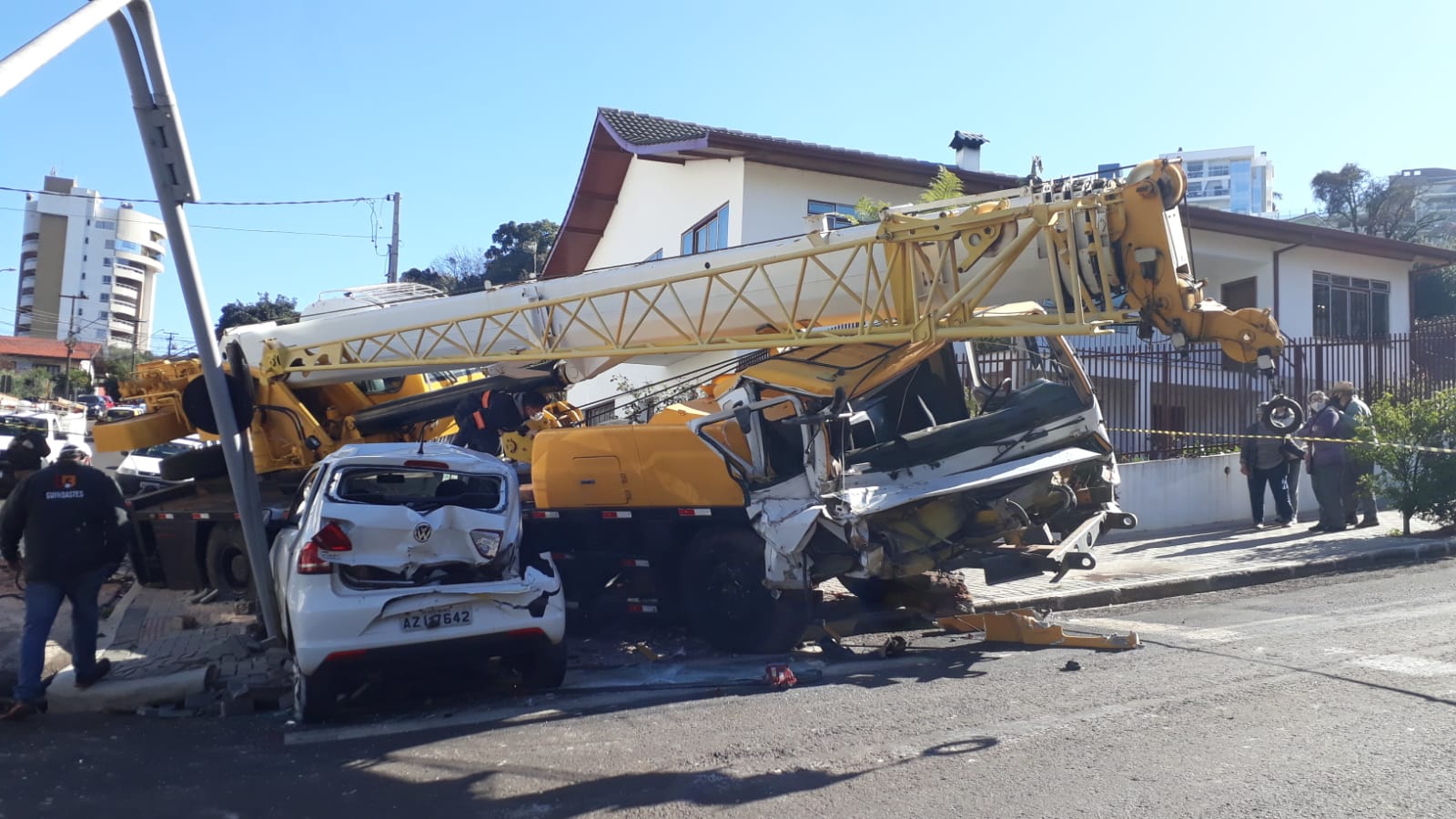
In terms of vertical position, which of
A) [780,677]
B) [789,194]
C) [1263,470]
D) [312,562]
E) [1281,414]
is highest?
[789,194]

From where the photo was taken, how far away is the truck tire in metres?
11.2

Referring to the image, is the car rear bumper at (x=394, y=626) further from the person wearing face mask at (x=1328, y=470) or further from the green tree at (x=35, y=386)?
the green tree at (x=35, y=386)

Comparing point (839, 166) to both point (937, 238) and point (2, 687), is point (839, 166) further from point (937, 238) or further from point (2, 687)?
point (2, 687)

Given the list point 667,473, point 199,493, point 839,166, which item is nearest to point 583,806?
point 667,473

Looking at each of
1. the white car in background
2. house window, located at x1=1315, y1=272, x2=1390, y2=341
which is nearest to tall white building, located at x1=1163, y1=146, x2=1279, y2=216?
house window, located at x1=1315, y1=272, x2=1390, y2=341

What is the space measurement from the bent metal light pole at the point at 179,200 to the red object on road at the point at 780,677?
396 centimetres

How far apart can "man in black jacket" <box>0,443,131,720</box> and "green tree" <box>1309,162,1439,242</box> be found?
47353 millimetres

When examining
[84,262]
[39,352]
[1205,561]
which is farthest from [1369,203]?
[84,262]

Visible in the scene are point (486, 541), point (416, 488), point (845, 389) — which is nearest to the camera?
point (486, 541)

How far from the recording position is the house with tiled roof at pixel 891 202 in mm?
16062

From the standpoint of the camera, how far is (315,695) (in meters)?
6.21

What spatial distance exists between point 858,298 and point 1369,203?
146ft

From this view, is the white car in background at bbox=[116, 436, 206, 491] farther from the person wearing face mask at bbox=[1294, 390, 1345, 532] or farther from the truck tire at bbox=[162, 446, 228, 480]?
the person wearing face mask at bbox=[1294, 390, 1345, 532]

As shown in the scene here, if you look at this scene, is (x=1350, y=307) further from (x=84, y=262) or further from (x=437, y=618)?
(x=84, y=262)
